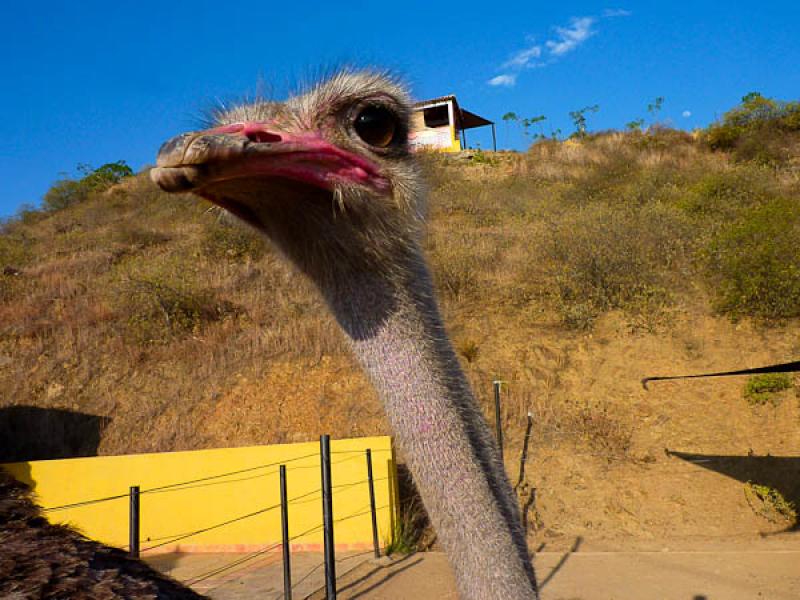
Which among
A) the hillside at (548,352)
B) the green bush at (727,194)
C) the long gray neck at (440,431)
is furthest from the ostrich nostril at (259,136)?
the green bush at (727,194)

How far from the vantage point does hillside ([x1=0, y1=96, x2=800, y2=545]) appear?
801cm

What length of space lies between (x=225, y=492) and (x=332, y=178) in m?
6.75

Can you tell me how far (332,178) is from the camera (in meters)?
1.30

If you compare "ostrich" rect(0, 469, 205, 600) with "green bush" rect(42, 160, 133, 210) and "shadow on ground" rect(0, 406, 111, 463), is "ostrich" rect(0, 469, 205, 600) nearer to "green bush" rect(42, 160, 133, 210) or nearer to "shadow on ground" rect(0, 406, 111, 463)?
"shadow on ground" rect(0, 406, 111, 463)

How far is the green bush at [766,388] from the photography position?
8758mm

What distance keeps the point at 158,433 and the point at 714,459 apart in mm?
7854

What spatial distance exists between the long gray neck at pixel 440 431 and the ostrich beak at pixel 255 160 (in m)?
0.24

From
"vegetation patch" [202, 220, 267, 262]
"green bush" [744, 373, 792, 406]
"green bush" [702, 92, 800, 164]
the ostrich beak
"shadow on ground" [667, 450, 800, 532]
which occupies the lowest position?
"shadow on ground" [667, 450, 800, 532]

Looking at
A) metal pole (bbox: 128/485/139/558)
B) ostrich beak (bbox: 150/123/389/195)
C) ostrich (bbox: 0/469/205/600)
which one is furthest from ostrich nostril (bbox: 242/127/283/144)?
metal pole (bbox: 128/485/139/558)

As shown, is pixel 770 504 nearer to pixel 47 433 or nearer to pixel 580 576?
pixel 580 576

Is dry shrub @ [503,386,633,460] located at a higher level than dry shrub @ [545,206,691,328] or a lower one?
lower

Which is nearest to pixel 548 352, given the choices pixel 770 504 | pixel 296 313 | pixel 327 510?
pixel 770 504

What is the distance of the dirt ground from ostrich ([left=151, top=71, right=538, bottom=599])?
4174mm

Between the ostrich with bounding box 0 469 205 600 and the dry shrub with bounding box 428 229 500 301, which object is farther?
the dry shrub with bounding box 428 229 500 301
